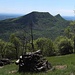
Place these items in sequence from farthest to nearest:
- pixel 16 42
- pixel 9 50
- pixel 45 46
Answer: pixel 45 46, pixel 16 42, pixel 9 50

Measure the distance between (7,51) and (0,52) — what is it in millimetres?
4131

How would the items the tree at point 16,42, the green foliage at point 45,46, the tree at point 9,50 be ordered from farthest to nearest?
the green foliage at point 45,46 → the tree at point 16,42 → the tree at point 9,50

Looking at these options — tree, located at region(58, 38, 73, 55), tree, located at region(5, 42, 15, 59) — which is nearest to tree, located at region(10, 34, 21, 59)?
tree, located at region(5, 42, 15, 59)

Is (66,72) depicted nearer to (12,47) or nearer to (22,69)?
(22,69)

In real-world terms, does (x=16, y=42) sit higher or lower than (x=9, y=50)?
higher

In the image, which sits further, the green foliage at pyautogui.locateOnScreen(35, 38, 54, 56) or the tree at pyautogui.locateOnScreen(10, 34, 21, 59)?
the green foliage at pyautogui.locateOnScreen(35, 38, 54, 56)

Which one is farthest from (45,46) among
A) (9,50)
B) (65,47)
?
(9,50)

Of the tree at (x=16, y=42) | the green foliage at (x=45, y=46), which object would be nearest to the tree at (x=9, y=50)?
the tree at (x=16, y=42)

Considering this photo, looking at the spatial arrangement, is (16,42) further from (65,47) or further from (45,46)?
(65,47)

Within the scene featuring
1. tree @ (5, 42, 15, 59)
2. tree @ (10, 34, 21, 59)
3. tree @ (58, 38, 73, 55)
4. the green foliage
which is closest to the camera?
tree @ (58, 38, 73, 55)

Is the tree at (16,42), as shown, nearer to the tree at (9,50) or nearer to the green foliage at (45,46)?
the tree at (9,50)

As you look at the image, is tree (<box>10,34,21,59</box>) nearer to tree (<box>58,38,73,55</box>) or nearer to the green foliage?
the green foliage

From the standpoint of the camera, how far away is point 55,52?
12350 centimetres

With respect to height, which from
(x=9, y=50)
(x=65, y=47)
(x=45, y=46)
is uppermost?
(x=65, y=47)
